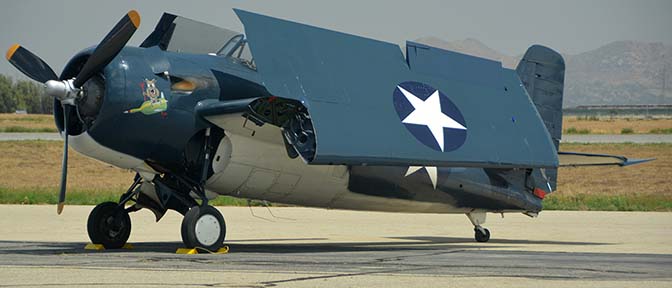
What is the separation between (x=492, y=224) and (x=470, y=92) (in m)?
10.00

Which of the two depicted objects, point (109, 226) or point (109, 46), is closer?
point (109, 46)

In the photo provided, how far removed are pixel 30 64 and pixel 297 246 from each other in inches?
231

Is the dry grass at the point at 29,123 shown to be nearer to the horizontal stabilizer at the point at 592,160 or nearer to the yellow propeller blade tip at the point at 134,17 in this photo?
the horizontal stabilizer at the point at 592,160

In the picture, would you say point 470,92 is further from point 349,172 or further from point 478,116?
point 349,172

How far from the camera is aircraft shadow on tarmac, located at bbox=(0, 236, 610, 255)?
16.8 metres

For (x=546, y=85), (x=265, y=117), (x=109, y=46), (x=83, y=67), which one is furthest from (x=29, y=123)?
(x=109, y=46)

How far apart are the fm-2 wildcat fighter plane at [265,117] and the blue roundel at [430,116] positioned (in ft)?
0.08

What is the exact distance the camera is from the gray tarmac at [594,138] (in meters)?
68.4

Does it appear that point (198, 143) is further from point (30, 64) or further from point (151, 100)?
point (30, 64)

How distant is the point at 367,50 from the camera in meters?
17.7

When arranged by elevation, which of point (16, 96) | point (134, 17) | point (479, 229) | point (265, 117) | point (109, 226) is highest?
point (134, 17)

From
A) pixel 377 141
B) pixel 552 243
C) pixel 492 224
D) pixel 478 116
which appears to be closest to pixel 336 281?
pixel 377 141

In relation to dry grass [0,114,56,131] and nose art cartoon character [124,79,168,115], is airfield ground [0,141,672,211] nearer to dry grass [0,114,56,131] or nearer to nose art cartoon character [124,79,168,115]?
nose art cartoon character [124,79,168,115]

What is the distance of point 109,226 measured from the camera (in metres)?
17.4
